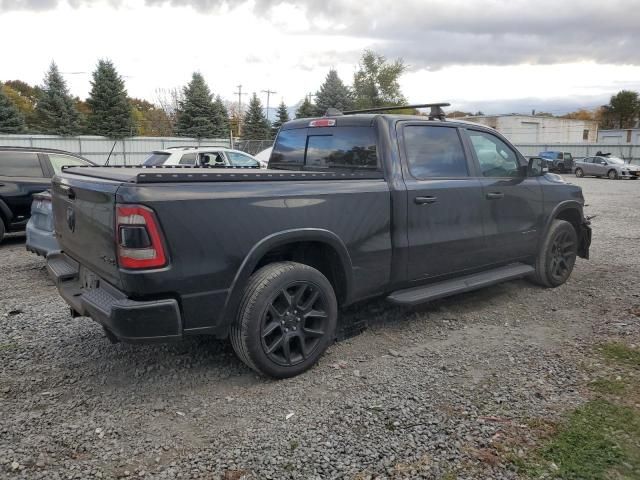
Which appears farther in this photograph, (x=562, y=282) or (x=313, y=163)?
(x=562, y=282)

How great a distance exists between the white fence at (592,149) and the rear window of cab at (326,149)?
39.9 meters

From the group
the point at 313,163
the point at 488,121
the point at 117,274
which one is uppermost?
the point at 488,121

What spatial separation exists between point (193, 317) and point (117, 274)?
522 mm

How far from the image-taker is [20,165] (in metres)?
8.53

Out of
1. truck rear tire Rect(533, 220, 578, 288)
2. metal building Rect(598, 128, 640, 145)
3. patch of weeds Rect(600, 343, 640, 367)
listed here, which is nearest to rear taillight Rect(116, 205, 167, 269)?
patch of weeds Rect(600, 343, 640, 367)

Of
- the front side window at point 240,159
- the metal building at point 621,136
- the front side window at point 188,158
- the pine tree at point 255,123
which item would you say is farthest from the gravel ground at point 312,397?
the metal building at point 621,136

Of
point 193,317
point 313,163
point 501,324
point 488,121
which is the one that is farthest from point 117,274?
point 488,121

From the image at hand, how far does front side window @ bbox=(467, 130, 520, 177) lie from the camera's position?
4.89m

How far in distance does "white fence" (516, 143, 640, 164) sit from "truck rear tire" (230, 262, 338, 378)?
41.3m

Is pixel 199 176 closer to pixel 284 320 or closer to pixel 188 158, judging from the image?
pixel 284 320

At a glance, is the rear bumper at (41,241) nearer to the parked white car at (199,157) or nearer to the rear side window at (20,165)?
the rear side window at (20,165)

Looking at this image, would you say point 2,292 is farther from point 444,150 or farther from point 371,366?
point 444,150

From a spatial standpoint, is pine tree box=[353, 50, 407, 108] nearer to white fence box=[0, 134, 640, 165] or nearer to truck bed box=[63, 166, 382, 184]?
white fence box=[0, 134, 640, 165]

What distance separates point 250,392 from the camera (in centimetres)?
344
